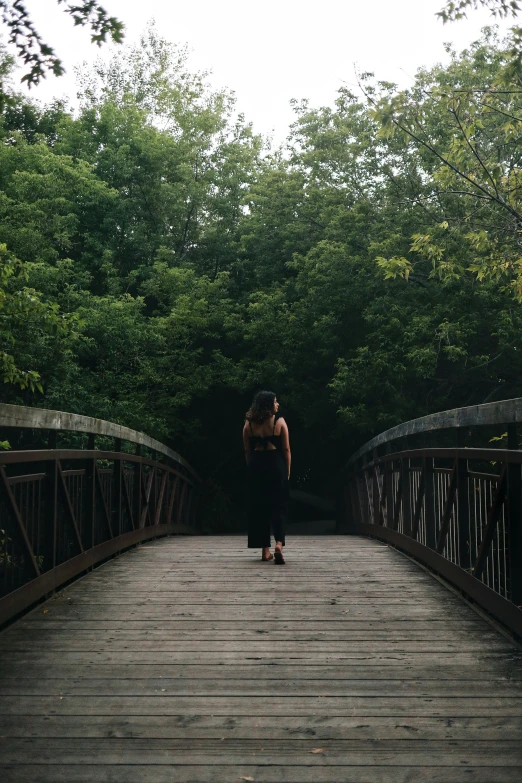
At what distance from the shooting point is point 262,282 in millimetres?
23844

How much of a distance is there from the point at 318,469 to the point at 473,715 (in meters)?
24.9

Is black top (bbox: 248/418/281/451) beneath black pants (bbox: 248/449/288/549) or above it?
above

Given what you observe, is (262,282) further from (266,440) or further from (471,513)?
(471,513)

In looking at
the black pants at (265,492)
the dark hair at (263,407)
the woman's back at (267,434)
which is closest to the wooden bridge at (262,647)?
the black pants at (265,492)

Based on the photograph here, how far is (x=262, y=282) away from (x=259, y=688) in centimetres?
2097

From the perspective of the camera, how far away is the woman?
23.7ft

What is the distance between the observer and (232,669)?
3.61 meters

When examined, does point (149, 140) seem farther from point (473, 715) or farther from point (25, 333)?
point (473, 715)

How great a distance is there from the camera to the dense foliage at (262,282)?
55.0 feet

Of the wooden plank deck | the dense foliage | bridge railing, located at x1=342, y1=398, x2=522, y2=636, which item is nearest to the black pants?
bridge railing, located at x1=342, y1=398, x2=522, y2=636

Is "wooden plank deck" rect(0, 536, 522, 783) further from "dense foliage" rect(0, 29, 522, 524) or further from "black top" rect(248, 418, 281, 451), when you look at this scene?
"dense foliage" rect(0, 29, 522, 524)

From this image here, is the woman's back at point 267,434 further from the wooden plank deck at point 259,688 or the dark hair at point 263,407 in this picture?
the wooden plank deck at point 259,688

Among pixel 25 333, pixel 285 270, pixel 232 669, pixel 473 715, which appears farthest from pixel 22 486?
pixel 285 270

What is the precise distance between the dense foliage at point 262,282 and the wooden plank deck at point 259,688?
22.4 feet
